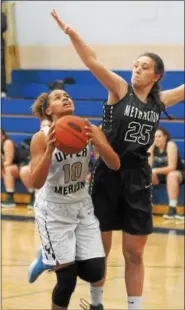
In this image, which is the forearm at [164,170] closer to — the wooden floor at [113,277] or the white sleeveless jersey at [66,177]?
the wooden floor at [113,277]

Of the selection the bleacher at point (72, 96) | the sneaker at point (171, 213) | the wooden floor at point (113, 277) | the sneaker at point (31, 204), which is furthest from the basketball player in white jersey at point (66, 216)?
the sneaker at point (31, 204)

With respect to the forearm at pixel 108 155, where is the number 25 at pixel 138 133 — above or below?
above

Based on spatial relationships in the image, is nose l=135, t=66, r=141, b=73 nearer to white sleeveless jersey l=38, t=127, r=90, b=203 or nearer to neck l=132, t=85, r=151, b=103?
neck l=132, t=85, r=151, b=103

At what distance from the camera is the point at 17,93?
14.0 m

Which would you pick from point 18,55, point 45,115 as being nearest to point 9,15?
point 18,55

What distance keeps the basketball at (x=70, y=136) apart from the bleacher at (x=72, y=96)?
6771 mm

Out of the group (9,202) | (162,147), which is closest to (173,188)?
(162,147)

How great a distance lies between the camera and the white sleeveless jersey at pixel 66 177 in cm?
459

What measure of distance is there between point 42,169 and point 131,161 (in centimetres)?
75

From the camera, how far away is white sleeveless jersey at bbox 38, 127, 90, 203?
4586 millimetres

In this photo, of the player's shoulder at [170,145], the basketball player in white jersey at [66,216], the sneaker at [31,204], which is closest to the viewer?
the basketball player in white jersey at [66,216]

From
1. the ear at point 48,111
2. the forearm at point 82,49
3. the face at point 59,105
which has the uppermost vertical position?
the forearm at point 82,49

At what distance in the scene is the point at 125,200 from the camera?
4961mm

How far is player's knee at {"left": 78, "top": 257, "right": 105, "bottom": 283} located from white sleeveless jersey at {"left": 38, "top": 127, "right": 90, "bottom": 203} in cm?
38
